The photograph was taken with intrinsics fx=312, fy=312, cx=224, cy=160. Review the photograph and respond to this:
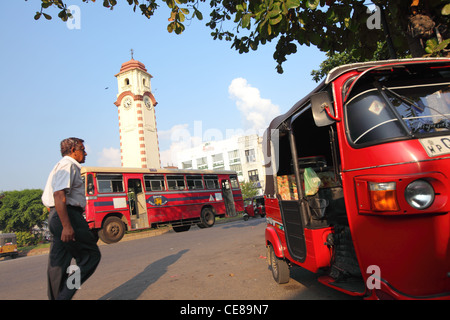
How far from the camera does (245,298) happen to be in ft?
12.3

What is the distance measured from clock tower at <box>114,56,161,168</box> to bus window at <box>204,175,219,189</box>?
17.8 metres

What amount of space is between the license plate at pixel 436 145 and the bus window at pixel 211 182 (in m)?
15.7

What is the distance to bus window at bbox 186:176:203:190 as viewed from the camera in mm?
16625

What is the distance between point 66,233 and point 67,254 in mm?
300

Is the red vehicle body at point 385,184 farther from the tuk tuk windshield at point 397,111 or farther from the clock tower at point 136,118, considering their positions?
the clock tower at point 136,118

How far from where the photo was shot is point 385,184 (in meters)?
2.25

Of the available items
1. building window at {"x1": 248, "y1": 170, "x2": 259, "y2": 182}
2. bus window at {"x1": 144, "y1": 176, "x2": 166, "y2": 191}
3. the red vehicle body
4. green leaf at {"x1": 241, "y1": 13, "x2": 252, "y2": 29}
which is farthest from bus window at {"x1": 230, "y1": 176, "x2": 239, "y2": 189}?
building window at {"x1": 248, "y1": 170, "x2": 259, "y2": 182}

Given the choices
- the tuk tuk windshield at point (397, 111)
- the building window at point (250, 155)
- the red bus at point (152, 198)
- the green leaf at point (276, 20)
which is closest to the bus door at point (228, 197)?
the red bus at point (152, 198)

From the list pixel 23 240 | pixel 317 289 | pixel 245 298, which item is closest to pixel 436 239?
pixel 317 289

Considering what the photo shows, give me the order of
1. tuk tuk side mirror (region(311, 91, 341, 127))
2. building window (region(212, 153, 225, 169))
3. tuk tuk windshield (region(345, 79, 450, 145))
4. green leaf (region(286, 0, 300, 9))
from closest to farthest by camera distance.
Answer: tuk tuk windshield (region(345, 79, 450, 145)) → tuk tuk side mirror (region(311, 91, 341, 127)) → green leaf (region(286, 0, 300, 9)) → building window (region(212, 153, 225, 169))

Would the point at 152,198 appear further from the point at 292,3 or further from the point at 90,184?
the point at 292,3

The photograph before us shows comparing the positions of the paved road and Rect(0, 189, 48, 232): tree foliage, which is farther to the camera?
Rect(0, 189, 48, 232): tree foliage

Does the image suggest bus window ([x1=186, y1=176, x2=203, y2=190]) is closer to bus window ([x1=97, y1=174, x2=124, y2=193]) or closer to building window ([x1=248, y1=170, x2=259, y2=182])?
bus window ([x1=97, y1=174, x2=124, y2=193])

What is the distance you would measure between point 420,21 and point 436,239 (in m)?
3.88
